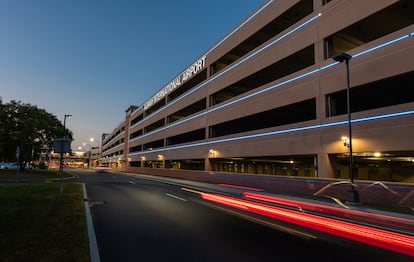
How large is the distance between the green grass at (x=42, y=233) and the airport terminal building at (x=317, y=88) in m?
14.7

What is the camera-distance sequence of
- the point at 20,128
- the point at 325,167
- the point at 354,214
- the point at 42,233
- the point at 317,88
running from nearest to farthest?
the point at 42,233 → the point at 354,214 → the point at 325,167 → the point at 317,88 → the point at 20,128

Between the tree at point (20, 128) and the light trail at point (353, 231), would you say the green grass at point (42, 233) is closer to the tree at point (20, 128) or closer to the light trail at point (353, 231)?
the light trail at point (353, 231)

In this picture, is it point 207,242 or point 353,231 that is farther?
point 353,231

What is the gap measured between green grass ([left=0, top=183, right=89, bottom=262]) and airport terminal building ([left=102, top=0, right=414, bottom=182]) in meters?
14.7

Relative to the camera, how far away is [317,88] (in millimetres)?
21375

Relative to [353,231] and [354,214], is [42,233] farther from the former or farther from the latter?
[354,214]

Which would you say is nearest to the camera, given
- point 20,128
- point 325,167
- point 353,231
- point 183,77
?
point 353,231

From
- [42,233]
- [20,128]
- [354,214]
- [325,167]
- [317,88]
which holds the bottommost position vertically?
[354,214]

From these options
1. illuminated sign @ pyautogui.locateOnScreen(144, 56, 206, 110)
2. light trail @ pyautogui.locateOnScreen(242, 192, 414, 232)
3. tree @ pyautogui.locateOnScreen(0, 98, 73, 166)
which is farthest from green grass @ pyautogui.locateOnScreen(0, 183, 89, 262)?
illuminated sign @ pyautogui.locateOnScreen(144, 56, 206, 110)

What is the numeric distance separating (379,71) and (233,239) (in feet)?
50.2

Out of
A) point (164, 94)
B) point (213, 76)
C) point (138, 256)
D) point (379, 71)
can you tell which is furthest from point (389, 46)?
point (164, 94)

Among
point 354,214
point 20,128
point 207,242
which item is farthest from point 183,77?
point 207,242

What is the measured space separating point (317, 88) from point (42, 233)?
65.3 ft

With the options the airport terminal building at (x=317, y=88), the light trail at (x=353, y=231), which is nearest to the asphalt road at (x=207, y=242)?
the light trail at (x=353, y=231)
